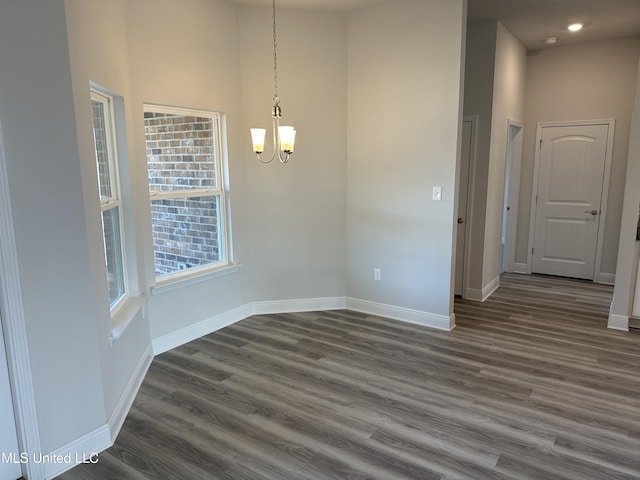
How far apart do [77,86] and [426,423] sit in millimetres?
2648

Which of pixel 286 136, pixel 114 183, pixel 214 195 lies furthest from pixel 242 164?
pixel 114 183

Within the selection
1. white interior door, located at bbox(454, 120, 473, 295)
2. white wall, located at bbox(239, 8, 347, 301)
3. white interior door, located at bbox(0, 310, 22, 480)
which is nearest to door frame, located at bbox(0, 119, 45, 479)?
Result: white interior door, located at bbox(0, 310, 22, 480)

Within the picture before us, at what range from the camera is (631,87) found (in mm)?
5215

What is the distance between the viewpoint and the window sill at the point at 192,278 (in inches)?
137

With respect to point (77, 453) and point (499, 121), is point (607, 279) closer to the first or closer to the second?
point (499, 121)

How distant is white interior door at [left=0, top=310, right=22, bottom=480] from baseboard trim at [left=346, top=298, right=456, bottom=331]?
123 inches

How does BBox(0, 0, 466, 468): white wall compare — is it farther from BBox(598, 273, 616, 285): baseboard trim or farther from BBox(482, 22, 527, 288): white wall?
BBox(598, 273, 616, 285): baseboard trim

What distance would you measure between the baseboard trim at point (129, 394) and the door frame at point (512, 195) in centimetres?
478

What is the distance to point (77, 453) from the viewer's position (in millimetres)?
2246

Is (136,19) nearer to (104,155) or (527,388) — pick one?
(104,155)

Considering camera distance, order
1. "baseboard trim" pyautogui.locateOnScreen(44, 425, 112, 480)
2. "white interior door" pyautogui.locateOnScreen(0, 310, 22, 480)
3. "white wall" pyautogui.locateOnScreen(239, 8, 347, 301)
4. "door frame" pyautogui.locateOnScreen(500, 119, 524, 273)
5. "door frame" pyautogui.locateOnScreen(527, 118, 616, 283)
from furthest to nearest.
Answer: "door frame" pyautogui.locateOnScreen(500, 119, 524, 273) → "door frame" pyautogui.locateOnScreen(527, 118, 616, 283) → "white wall" pyautogui.locateOnScreen(239, 8, 347, 301) → "baseboard trim" pyautogui.locateOnScreen(44, 425, 112, 480) → "white interior door" pyautogui.locateOnScreen(0, 310, 22, 480)

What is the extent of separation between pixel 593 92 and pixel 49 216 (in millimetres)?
6092

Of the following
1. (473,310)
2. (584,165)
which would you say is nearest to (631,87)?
(584,165)

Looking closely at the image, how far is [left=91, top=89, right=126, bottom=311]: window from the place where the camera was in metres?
2.78
